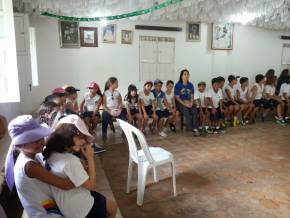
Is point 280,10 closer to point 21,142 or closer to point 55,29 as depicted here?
point 55,29

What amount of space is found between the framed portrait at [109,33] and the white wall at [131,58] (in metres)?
0.09

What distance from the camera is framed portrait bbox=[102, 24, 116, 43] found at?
4.89 meters

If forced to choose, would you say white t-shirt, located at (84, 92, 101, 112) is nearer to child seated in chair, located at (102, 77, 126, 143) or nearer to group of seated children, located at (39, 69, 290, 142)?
group of seated children, located at (39, 69, 290, 142)

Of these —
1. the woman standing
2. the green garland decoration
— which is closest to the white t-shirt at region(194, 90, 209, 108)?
the woman standing

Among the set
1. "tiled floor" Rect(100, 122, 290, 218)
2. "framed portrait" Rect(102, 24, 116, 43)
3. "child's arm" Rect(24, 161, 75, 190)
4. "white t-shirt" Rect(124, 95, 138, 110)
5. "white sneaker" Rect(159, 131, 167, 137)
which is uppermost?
"framed portrait" Rect(102, 24, 116, 43)

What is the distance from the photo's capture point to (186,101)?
4430mm

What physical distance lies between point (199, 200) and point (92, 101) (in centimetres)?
244

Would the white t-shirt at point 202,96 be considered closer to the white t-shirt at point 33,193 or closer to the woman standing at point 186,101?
the woman standing at point 186,101

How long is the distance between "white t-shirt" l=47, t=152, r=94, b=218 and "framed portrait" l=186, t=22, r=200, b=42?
188 inches

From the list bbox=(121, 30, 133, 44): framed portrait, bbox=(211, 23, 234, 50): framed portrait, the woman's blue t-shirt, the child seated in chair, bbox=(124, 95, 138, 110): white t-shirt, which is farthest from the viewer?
bbox=(211, 23, 234, 50): framed portrait

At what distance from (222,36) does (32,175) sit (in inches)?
214

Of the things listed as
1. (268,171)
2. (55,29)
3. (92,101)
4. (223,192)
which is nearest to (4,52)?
(92,101)

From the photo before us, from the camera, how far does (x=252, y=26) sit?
6008 millimetres

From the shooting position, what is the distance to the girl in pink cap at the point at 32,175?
48.0 inches
